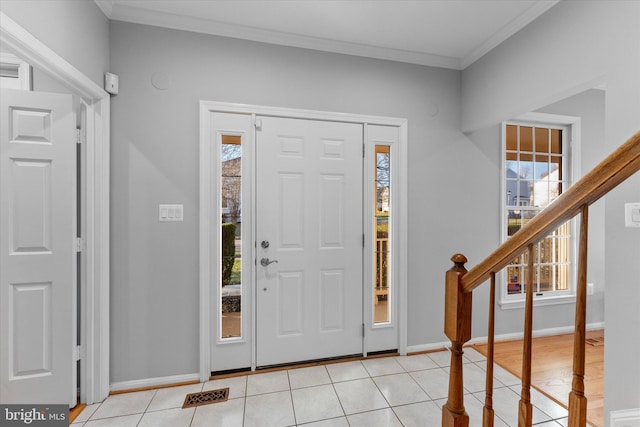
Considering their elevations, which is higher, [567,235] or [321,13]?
[321,13]

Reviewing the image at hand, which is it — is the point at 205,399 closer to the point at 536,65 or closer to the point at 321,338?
the point at 321,338

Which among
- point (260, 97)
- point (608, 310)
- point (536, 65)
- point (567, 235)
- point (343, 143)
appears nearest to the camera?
point (608, 310)

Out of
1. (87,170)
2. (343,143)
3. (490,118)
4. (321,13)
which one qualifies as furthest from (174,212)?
(490,118)

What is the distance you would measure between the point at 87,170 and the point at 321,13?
6.54 ft

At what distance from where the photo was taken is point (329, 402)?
82.2 inches

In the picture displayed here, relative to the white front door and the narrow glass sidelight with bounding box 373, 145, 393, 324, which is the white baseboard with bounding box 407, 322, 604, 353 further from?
the white front door

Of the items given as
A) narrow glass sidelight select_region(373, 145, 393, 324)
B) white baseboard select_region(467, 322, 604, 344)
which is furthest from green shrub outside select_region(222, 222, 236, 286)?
white baseboard select_region(467, 322, 604, 344)

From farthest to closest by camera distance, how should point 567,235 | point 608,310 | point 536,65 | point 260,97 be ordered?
1. point 567,235
2. point 260,97
3. point 536,65
4. point 608,310

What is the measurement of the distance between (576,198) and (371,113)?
2.06m

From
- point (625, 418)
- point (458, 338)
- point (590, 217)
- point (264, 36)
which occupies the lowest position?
point (625, 418)

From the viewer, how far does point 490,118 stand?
8.57ft

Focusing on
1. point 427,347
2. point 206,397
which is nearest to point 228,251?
point 206,397

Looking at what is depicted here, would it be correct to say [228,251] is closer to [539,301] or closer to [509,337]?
[509,337]

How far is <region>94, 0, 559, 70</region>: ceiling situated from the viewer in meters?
2.13
